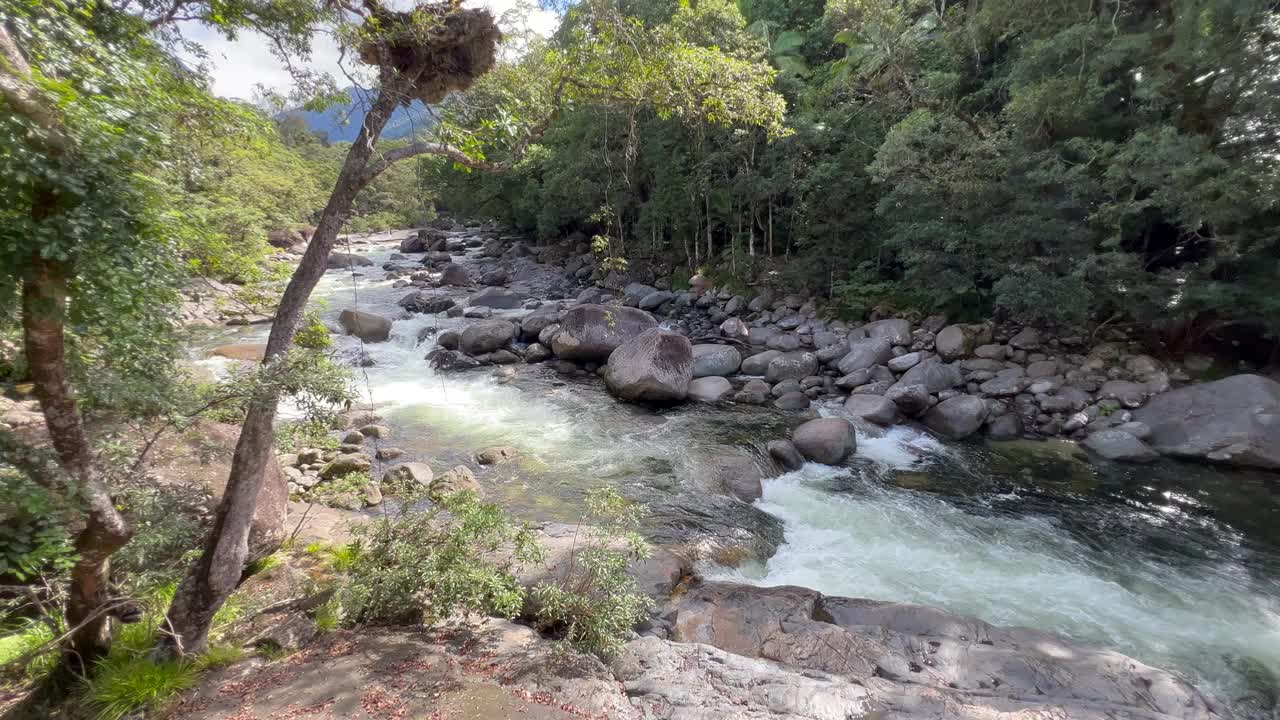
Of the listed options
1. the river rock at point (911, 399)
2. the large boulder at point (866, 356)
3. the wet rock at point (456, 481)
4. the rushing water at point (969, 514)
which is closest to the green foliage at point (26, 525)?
the rushing water at point (969, 514)

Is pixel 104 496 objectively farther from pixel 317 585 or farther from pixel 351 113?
pixel 351 113

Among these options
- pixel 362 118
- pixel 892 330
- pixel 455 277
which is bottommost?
pixel 892 330

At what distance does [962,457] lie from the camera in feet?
36.1

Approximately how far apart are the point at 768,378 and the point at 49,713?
13.3 metres

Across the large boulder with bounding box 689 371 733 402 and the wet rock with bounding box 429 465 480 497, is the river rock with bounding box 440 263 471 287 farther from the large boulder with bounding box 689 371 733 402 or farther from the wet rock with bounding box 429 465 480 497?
the wet rock with bounding box 429 465 480 497

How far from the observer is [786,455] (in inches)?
414

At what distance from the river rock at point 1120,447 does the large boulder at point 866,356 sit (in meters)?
4.73

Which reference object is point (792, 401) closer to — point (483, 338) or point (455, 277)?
point (483, 338)

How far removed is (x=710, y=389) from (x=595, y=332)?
360 centimetres

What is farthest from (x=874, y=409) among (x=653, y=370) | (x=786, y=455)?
(x=653, y=370)

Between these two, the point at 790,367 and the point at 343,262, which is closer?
the point at 790,367

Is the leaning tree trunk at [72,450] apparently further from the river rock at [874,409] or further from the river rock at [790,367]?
the river rock at [790,367]

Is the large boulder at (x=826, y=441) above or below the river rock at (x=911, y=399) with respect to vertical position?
below

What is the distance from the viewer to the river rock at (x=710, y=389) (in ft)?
45.2
